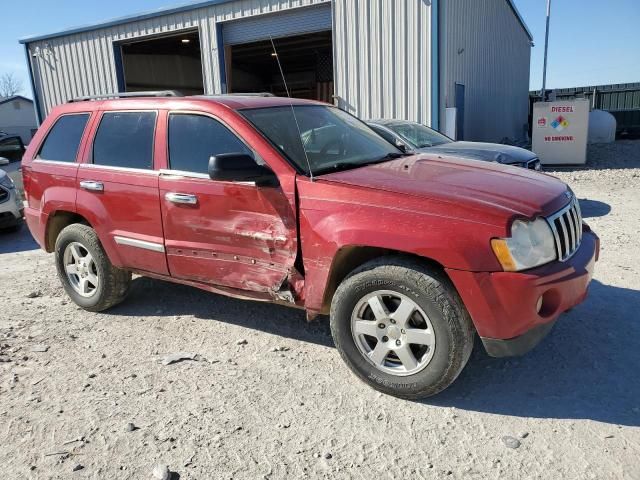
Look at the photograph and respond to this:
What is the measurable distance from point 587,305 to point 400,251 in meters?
2.23

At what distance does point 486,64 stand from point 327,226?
616 inches

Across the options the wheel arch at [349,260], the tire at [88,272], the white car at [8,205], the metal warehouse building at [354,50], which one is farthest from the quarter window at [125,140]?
the metal warehouse building at [354,50]

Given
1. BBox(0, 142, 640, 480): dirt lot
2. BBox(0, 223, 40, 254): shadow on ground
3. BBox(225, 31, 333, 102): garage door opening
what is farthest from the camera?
BBox(225, 31, 333, 102): garage door opening

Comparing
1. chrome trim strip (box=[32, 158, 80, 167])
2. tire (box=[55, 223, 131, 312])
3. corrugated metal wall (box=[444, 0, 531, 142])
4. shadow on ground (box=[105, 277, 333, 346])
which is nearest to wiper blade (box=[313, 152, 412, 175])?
shadow on ground (box=[105, 277, 333, 346])

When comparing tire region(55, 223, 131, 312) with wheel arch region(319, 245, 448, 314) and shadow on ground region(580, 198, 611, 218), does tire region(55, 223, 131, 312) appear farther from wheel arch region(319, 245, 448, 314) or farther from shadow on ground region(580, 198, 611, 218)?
shadow on ground region(580, 198, 611, 218)

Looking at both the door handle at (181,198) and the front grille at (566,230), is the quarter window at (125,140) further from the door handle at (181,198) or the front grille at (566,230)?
the front grille at (566,230)

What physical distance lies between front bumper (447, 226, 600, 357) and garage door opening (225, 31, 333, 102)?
17009 mm

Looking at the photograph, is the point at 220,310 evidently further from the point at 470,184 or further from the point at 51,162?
the point at 470,184

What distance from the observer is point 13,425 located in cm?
302

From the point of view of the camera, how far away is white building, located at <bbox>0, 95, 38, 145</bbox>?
4891cm

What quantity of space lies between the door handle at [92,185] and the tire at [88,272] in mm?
388

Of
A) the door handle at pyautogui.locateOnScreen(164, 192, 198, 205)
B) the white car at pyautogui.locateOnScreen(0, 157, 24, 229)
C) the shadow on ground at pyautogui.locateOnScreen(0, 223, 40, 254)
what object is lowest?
the shadow on ground at pyautogui.locateOnScreen(0, 223, 40, 254)

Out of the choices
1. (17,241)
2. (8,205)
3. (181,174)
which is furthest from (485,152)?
(8,205)

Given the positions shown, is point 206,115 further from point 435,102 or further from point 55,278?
point 435,102
